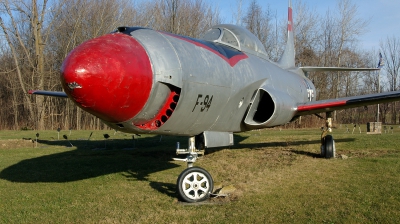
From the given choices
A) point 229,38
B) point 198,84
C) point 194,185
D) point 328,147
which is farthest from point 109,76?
point 328,147

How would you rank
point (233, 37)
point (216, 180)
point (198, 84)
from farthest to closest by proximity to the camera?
point (216, 180)
point (233, 37)
point (198, 84)

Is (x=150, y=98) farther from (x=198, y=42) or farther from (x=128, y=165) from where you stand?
(x=128, y=165)

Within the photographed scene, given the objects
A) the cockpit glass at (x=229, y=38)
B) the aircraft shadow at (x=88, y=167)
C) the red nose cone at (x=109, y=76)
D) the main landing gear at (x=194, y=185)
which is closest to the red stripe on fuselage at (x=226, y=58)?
the cockpit glass at (x=229, y=38)

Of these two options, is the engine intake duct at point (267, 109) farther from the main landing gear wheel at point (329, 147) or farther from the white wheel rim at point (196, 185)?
the main landing gear wheel at point (329, 147)

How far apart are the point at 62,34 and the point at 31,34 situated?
10.7 feet

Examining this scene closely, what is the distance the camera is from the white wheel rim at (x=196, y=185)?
570cm

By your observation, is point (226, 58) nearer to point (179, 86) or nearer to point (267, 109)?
point (179, 86)

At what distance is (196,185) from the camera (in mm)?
5754


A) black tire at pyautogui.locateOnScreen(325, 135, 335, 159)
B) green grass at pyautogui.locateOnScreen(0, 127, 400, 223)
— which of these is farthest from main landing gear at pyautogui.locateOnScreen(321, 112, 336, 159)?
green grass at pyautogui.locateOnScreen(0, 127, 400, 223)

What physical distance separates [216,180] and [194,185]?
76.7 inches

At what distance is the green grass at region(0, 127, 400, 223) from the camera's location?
4.98m

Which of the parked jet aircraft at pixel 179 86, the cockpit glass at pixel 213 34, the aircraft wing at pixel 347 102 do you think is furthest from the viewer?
the aircraft wing at pixel 347 102

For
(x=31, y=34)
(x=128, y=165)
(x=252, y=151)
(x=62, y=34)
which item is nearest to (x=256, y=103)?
(x=128, y=165)

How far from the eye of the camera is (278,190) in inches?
254
